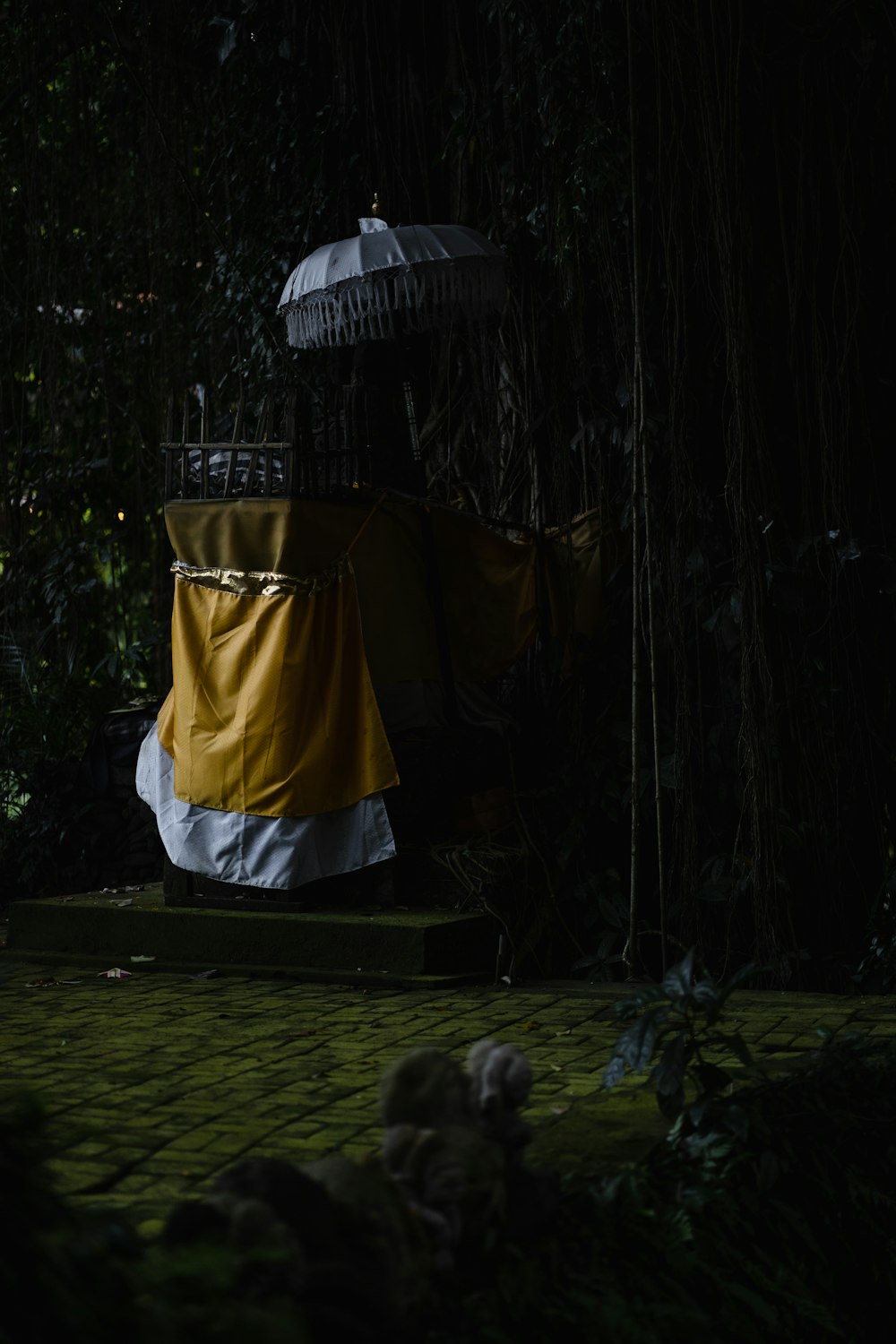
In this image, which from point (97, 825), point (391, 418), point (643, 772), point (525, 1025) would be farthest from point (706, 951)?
point (97, 825)

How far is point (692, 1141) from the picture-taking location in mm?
3316

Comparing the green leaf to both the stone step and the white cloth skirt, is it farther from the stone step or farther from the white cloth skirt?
the white cloth skirt

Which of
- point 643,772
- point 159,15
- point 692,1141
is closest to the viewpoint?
point 692,1141

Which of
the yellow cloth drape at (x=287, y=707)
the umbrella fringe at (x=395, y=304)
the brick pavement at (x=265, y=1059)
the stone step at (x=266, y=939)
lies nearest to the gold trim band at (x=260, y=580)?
the yellow cloth drape at (x=287, y=707)

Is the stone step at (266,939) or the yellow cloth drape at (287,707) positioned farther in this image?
the yellow cloth drape at (287,707)

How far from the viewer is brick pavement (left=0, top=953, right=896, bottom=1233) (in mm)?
3498

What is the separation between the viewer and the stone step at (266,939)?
6012 millimetres

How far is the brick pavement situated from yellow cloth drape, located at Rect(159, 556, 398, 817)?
75cm

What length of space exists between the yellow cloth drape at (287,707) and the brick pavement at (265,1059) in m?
0.75

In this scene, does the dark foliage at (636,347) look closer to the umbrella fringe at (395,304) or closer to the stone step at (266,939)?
the umbrella fringe at (395,304)

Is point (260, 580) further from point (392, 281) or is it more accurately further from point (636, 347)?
point (636, 347)

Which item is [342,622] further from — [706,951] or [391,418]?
[706,951]

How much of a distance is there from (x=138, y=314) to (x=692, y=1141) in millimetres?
7746

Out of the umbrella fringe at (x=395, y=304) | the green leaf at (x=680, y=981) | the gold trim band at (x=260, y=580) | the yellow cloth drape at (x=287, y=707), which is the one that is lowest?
the green leaf at (x=680, y=981)
